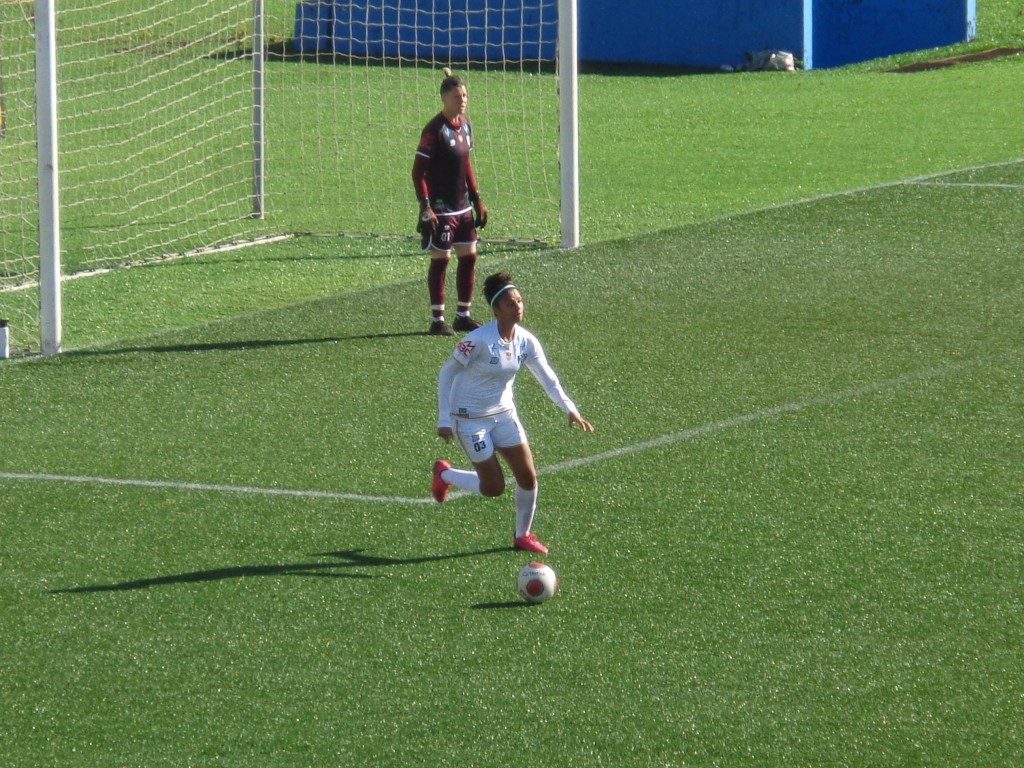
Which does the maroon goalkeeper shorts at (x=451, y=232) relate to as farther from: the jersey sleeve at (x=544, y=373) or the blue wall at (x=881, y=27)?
the blue wall at (x=881, y=27)

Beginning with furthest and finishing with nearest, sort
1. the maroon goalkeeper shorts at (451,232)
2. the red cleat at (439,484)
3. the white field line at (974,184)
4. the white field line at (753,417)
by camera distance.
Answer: the white field line at (974,184) → the maroon goalkeeper shorts at (451,232) → the white field line at (753,417) → the red cleat at (439,484)

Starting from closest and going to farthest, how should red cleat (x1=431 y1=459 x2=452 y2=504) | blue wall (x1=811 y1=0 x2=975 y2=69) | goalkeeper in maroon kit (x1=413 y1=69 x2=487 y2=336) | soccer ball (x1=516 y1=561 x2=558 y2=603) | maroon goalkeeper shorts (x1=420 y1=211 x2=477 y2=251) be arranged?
1. soccer ball (x1=516 y1=561 x2=558 y2=603)
2. red cleat (x1=431 y1=459 x2=452 y2=504)
3. goalkeeper in maroon kit (x1=413 y1=69 x2=487 y2=336)
4. maroon goalkeeper shorts (x1=420 y1=211 x2=477 y2=251)
5. blue wall (x1=811 y1=0 x2=975 y2=69)

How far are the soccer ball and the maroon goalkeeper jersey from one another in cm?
598

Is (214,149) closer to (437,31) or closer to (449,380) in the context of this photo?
(437,31)

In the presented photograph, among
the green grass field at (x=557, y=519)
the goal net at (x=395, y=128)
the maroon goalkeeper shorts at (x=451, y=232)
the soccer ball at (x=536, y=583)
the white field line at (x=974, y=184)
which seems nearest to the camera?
the green grass field at (x=557, y=519)

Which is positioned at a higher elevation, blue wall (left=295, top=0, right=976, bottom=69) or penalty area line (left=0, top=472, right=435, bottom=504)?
blue wall (left=295, top=0, right=976, bottom=69)

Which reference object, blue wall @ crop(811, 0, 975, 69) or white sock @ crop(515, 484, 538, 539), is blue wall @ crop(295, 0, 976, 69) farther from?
white sock @ crop(515, 484, 538, 539)

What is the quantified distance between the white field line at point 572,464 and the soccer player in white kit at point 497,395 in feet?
3.53

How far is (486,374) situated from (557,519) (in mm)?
1087

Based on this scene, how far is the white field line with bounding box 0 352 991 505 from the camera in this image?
9.47 metres

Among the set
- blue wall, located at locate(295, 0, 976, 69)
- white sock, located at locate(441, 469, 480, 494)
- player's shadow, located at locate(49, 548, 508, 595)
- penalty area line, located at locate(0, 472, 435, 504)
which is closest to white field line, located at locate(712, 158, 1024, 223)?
penalty area line, located at locate(0, 472, 435, 504)

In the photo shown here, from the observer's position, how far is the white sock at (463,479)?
871 cm

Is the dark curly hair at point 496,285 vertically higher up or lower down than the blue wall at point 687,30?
lower down

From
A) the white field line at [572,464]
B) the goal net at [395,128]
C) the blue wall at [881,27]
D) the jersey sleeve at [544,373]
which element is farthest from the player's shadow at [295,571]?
the blue wall at [881,27]
